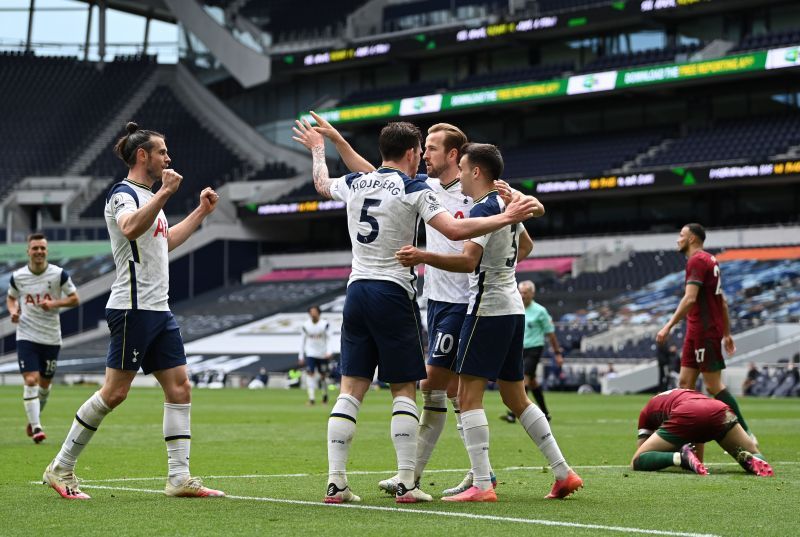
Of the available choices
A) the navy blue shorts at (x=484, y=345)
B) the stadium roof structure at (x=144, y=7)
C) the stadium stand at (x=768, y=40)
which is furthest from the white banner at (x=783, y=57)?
the navy blue shorts at (x=484, y=345)

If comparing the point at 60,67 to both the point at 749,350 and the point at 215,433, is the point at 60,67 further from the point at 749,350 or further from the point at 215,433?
the point at 215,433

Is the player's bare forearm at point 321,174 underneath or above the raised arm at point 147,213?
above

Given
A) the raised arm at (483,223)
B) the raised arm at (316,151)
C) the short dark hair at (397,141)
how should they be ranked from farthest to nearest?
the raised arm at (316,151), the short dark hair at (397,141), the raised arm at (483,223)

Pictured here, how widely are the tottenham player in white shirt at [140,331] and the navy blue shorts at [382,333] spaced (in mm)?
1252

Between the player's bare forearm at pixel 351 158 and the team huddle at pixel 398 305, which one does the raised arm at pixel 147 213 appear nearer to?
the team huddle at pixel 398 305

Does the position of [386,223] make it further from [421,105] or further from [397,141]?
[421,105]

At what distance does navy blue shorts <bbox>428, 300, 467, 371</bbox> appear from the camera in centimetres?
909

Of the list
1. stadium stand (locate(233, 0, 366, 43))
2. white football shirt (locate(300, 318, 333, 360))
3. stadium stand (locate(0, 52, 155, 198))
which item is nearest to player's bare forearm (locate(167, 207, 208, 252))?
white football shirt (locate(300, 318, 333, 360))

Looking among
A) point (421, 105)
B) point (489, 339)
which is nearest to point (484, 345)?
point (489, 339)

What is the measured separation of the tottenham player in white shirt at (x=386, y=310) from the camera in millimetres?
8344

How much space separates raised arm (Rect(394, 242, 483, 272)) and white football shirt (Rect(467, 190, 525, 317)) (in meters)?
0.33

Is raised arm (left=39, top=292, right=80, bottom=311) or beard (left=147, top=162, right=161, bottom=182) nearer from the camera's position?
beard (left=147, top=162, right=161, bottom=182)

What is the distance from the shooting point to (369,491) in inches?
368

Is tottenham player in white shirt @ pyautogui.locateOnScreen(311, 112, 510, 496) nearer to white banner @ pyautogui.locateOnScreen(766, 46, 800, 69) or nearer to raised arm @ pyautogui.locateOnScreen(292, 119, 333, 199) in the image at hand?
raised arm @ pyautogui.locateOnScreen(292, 119, 333, 199)
